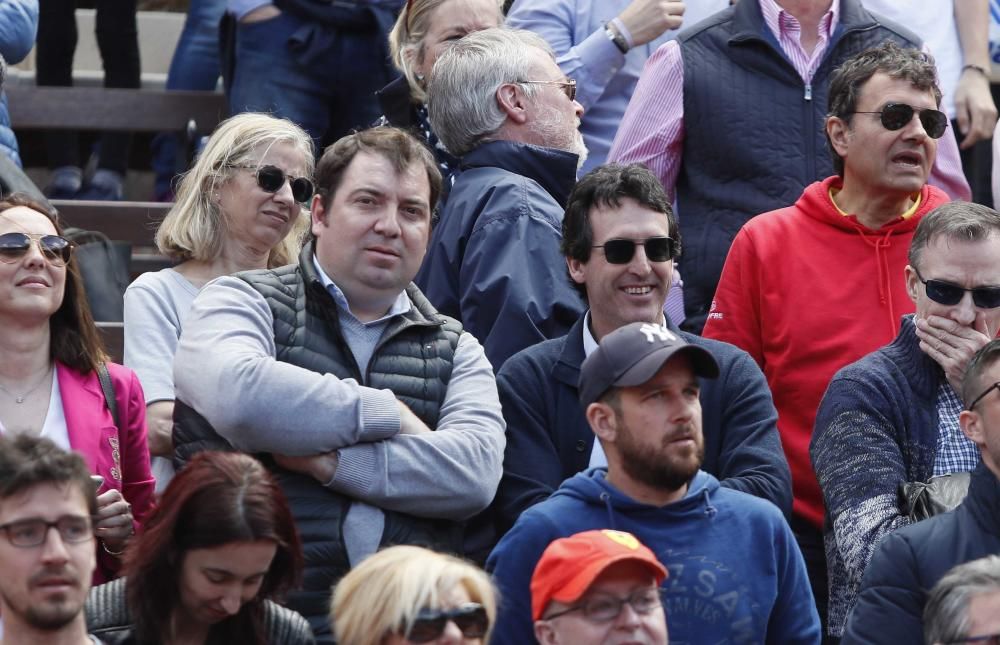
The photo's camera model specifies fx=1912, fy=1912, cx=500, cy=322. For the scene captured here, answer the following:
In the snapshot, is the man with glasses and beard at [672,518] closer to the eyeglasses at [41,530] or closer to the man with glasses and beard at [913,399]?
the man with glasses and beard at [913,399]

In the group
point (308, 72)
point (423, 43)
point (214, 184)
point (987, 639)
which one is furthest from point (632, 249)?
point (308, 72)

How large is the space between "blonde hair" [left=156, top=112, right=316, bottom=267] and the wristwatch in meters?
1.52

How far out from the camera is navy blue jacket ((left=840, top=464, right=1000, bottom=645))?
14.4 ft

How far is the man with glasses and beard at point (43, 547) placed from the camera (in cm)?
383

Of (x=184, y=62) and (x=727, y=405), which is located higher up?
(x=727, y=405)

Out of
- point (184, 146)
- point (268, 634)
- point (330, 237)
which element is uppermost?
point (330, 237)

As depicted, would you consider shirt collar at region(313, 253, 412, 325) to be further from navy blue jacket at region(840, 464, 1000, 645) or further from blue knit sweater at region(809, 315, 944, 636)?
navy blue jacket at region(840, 464, 1000, 645)

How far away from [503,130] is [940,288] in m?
1.57

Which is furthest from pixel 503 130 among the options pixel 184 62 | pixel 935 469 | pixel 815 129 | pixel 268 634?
pixel 184 62

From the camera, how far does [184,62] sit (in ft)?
29.2

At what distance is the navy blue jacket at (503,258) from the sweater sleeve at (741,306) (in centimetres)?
49

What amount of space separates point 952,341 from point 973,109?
2462 mm

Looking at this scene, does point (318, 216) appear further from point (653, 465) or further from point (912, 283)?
point (912, 283)

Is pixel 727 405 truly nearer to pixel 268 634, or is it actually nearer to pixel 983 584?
pixel 983 584
